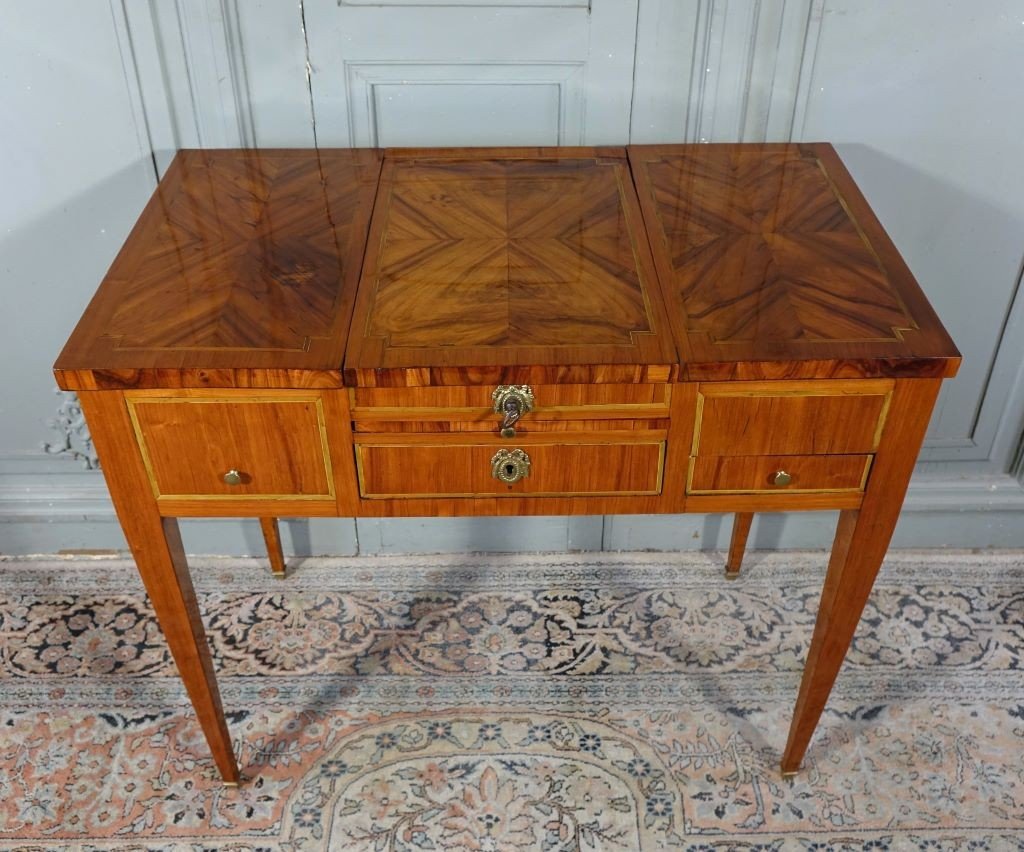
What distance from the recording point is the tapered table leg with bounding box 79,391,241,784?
4.21 feet

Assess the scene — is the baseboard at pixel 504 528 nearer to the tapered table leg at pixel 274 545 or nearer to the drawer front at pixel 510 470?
the tapered table leg at pixel 274 545

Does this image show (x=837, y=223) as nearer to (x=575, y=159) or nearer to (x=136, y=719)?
(x=575, y=159)

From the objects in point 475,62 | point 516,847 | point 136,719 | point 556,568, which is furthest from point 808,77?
point 136,719

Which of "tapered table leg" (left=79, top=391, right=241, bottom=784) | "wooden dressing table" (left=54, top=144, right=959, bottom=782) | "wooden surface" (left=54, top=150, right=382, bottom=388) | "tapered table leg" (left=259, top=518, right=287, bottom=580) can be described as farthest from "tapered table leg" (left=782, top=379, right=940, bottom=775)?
"tapered table leg" (left=259, top=518, right=287, bottom=580)

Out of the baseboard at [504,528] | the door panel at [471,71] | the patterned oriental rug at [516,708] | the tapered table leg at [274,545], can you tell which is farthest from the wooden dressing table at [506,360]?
the baseboard at [504,528]

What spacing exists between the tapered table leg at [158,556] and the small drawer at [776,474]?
72 centimetres

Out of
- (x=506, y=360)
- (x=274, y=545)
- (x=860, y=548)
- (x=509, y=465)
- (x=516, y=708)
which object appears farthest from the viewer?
(x=274, y=545)

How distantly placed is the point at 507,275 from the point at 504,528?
898 millimetres

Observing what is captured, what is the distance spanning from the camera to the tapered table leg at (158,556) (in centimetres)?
128

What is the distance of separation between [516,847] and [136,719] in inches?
28.6

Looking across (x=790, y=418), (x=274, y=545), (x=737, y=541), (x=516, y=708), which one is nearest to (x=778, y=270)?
(x=790, y=418)

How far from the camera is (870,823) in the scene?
1698 mm

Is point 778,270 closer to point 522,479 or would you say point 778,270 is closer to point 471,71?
point 522,479

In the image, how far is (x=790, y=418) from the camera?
130 cm
